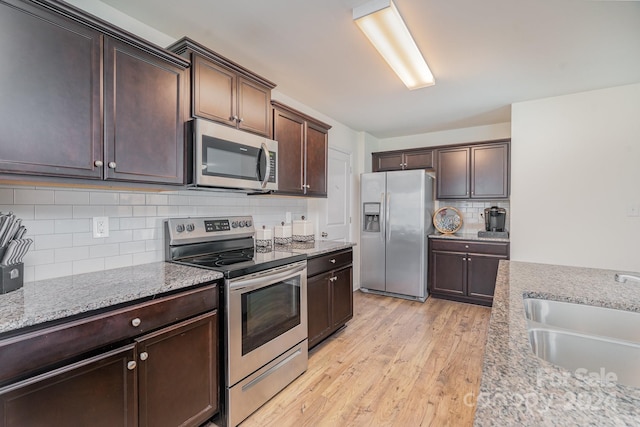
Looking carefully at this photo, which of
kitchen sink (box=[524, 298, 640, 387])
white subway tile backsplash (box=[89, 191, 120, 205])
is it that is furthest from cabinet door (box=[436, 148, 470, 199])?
white subway tile backsplash (box=[89, 191, 120, 205])

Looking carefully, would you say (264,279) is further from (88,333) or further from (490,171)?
(490,171)

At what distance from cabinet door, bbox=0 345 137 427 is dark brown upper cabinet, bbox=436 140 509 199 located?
13.5 feet

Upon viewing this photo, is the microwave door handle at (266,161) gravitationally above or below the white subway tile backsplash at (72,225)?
above

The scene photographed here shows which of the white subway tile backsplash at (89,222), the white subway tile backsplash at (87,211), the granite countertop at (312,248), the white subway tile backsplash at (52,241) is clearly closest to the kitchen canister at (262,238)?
the granite countertop at (312,248)

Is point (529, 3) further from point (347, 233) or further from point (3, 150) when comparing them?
point (347, 233)

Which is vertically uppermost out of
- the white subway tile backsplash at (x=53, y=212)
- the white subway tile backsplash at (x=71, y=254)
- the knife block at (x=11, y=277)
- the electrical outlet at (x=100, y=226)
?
the white subway tile backsplash at (x=53, y=212)

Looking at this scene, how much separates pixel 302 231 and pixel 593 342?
227 cm

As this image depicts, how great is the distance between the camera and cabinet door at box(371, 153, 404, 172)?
459 centimetres

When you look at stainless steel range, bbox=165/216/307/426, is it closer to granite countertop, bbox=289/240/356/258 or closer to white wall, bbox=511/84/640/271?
granite countertop, bbox=289/240/356/258

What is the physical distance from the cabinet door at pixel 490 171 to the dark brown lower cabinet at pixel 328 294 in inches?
88.4

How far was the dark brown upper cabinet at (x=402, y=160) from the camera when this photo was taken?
438cm

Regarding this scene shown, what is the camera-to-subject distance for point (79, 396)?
1155mm

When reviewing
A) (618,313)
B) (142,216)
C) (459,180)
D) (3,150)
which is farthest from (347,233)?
(3,150)

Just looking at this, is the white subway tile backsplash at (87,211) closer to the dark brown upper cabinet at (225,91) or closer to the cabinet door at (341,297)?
the dark brown upper cabinet at (225,91)
